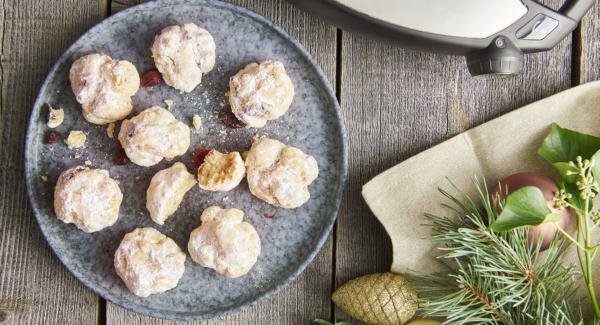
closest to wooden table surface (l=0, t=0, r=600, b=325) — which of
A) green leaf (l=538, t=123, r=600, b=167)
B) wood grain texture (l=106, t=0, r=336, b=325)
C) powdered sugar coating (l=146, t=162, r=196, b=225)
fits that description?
wood grain texture (l=106, t=0, r=336, b=325)

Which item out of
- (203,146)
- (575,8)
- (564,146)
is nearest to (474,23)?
(575,8)

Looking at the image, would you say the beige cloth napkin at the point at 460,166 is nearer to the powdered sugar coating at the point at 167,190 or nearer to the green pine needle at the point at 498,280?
the green pine needle at the point at 498,280

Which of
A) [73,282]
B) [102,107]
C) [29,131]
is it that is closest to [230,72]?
[102,107]

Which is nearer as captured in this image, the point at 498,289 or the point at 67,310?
the point at 498,289

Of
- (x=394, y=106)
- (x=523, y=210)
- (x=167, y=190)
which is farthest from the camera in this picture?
(x=394, y=106)

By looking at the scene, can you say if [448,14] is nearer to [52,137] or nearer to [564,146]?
[564,146]

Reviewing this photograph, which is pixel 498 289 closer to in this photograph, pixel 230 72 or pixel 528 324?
pixel 528 324

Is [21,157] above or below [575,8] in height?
below
